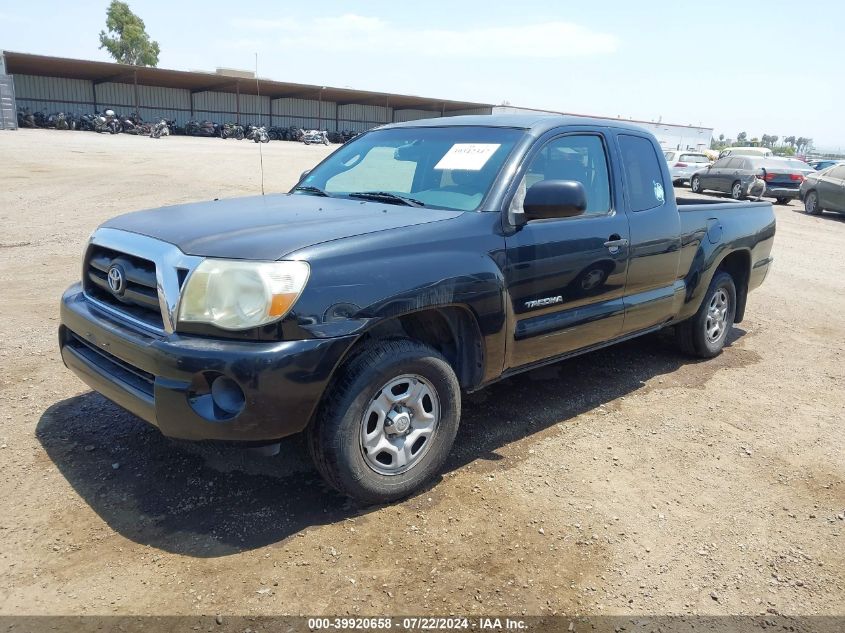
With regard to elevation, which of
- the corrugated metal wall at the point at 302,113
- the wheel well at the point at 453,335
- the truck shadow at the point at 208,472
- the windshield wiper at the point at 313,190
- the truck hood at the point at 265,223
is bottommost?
the truck shadow at the point at 208,472

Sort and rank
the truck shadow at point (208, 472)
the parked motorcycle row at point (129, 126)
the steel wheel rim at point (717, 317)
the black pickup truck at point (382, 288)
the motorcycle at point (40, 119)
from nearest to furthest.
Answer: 1. the black pickup truck at point (382, 288)
2. the truck shadow at point (208, 472)
3. the steel wheel rim at point (717, 317)
4. the parked motorcycle row at point (129, 126)
5. the motorcycle at point (40, 119)

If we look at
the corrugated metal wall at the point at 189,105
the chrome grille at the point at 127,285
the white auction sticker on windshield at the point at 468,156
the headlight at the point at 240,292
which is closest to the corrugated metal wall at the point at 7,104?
the corrugated metal wall at the point at 189,105

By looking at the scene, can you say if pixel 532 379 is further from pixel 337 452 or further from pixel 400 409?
pixel 337 452

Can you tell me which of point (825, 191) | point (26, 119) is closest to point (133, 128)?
point (26, 119)

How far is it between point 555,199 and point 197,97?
60.9m

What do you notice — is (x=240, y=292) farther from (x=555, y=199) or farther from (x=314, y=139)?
(x=314, y=139)

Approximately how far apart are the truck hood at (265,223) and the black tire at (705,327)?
9.65ft

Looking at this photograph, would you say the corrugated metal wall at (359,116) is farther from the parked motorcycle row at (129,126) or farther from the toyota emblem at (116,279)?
the toyota emblem at (116,279)

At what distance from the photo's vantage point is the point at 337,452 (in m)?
2.88

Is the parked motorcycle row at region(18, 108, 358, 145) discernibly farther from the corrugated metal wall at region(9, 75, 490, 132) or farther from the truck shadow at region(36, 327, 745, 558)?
the truck shadow at region(36, 327, 745, 558)

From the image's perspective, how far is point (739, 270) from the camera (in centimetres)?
579

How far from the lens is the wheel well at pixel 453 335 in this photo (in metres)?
3.30

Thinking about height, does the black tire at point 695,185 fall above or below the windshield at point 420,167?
below

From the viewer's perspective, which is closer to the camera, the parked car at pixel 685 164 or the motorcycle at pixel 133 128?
the parked car at pixel 685 164
